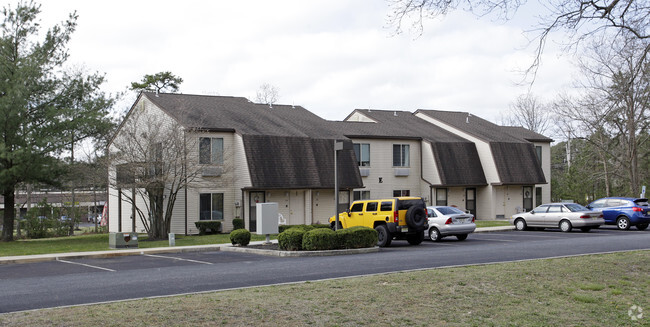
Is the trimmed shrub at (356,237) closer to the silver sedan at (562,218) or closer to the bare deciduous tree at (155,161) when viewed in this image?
the bare deciduous tree at (155,161)

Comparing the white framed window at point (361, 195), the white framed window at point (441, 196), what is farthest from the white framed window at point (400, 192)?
the white framed window at point (361, 195)

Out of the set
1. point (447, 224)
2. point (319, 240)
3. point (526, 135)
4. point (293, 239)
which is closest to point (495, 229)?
point (447, 224)

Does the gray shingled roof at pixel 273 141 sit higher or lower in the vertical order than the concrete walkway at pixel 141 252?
higher

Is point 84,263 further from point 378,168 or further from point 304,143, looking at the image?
point 378,168

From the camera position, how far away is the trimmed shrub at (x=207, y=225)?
32188 mm

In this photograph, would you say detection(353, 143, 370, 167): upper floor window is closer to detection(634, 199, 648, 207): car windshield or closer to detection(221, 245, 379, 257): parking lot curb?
detection(634, 199, 648, 207): car windshield

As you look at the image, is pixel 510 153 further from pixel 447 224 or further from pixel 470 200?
pixel 447 224

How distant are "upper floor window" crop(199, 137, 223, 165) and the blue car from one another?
19.1 m

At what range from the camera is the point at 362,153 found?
129ft

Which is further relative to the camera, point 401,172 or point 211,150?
point 401,172

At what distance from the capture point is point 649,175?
59.2m

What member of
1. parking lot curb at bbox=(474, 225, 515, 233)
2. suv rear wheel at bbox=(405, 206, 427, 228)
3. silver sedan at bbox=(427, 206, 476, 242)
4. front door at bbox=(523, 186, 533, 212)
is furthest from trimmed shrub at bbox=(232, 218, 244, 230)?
front door at bbox=(523, 186, 533, 212)

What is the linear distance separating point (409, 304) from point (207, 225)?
23.2 metres

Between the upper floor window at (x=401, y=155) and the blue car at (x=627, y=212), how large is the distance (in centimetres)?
1213
